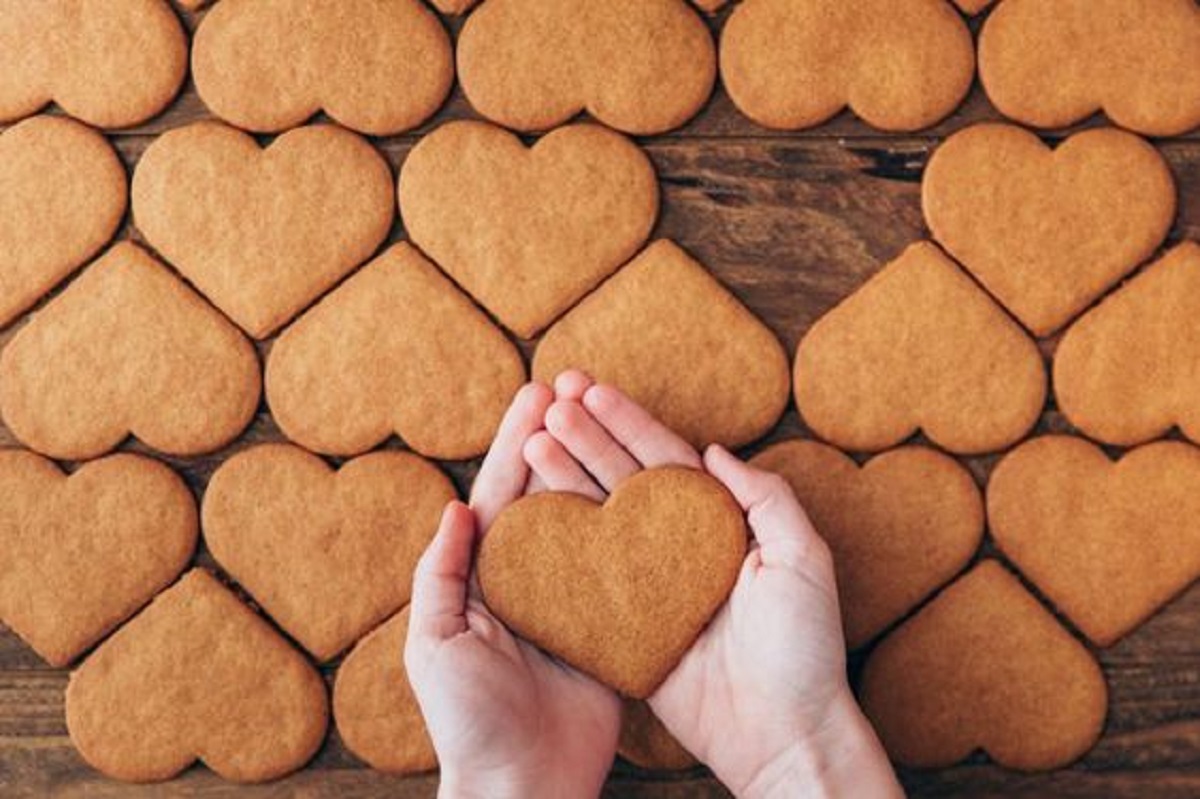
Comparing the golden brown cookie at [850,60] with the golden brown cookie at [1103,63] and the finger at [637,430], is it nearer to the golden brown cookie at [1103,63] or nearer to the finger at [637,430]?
the golden brown cookie at [1103,63]

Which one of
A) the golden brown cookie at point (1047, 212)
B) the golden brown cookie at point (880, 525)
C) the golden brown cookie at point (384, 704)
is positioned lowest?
the golden brown cookie at point (384, 704)

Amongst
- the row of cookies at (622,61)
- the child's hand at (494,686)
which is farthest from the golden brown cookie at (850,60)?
the child's hand at (494,686)

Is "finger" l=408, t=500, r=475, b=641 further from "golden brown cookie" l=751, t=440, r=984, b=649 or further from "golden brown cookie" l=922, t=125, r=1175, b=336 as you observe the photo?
"golden brown cookie" l=922, t=125, r=1175, b=336

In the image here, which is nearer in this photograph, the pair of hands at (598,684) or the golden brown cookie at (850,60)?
the pair of hands at (598,684)

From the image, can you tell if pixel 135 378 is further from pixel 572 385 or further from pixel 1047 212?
pixel 1047 212

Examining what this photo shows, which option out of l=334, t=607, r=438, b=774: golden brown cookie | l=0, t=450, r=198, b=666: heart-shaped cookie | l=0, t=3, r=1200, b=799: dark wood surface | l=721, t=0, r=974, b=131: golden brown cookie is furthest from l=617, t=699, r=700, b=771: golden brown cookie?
l=721, t=0, r=974, b=131: golden brown cookie

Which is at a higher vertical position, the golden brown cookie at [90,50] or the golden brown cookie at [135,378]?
the golden brown cookie at [90,50]

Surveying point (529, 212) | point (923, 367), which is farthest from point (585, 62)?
point (923, 367)
